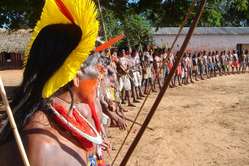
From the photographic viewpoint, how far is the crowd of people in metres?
7.85

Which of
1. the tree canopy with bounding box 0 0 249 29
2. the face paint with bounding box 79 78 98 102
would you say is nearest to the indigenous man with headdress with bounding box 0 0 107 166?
the face paint with bounding box 79 78 98 102

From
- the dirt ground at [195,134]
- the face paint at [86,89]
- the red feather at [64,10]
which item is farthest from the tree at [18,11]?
the red feather at [64,10]

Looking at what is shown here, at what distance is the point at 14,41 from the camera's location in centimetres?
4978

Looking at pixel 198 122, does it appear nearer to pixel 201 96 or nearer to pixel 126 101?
pixel 126 101

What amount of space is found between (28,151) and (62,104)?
405 mm

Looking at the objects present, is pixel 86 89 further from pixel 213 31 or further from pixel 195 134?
pixel 213 31

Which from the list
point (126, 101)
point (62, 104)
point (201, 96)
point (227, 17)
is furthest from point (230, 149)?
point (227, 17)

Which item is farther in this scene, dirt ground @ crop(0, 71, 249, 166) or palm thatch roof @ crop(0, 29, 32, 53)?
palm thatch roof @ crop(0, 29, 32, 53)

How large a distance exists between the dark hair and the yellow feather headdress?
24 millimetres

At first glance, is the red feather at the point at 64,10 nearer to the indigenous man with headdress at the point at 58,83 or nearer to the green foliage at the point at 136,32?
the indigenous man with headdress at the point at 58,83

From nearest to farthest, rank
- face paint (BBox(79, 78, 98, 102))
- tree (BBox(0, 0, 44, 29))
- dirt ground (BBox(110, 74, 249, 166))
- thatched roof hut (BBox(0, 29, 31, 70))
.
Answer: face paint (BBox(79, 78, 98, 102))
dirt ground (BBox(110, 74, 249, 166))
tree (BBox(0, 0, 44, 29))
thatched roof hut (BBox(0, 29, 31, 70))

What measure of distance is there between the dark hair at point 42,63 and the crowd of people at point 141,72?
358cm

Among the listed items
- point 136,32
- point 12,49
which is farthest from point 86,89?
point 12,49

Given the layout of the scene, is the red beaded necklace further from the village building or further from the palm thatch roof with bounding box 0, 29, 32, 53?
the palm thatch roof with bounding box 0, 29, 32, 53
